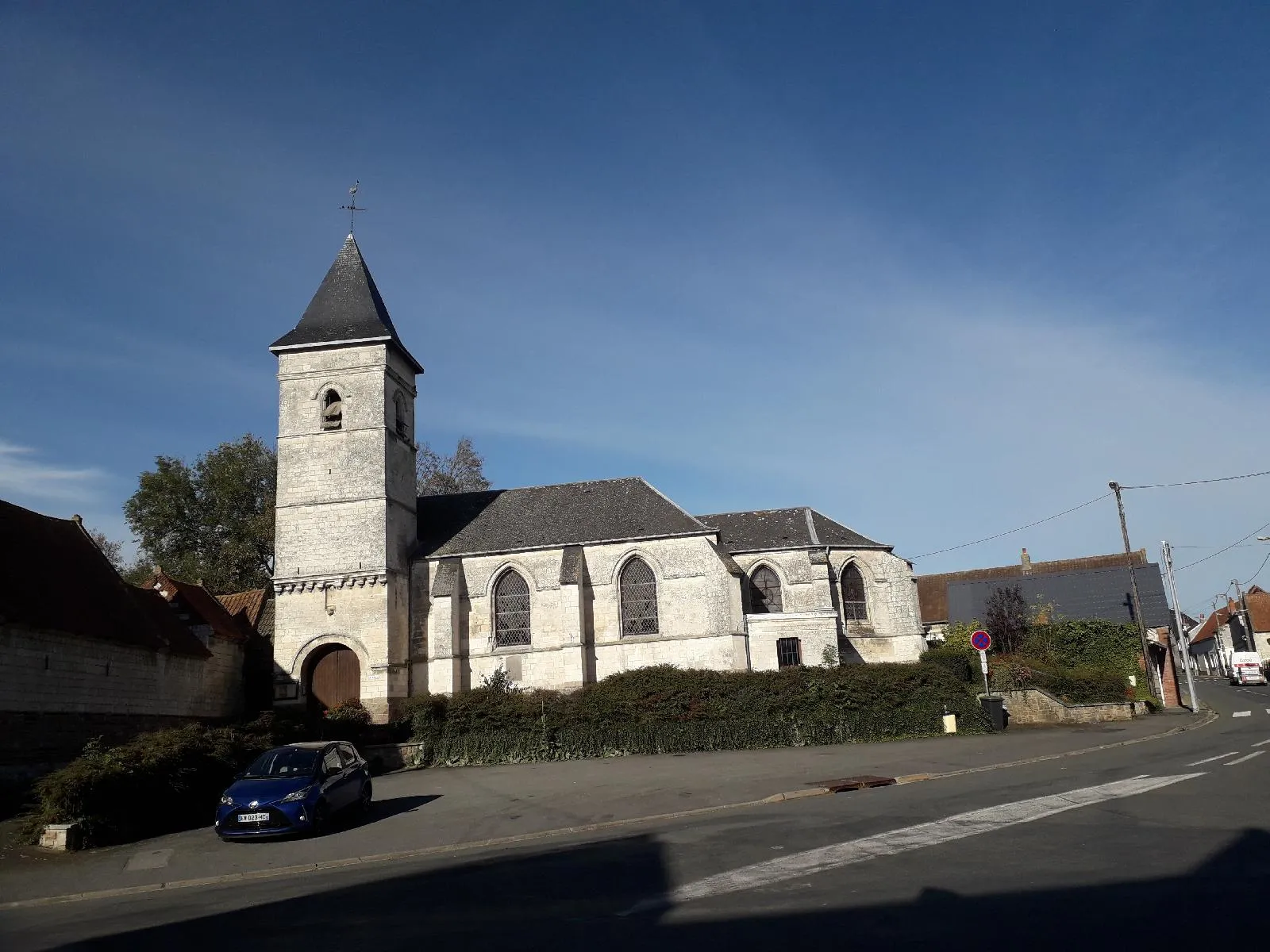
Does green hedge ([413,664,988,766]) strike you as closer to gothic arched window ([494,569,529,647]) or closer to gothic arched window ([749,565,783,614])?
gothic arched window ([494,569,529,647])

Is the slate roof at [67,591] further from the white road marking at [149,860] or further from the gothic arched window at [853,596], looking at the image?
the gothic arched window at [853,596]

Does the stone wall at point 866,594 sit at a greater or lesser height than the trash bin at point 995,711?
greater

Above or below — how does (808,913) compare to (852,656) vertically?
below

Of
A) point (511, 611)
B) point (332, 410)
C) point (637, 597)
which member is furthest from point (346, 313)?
point (637, 597)

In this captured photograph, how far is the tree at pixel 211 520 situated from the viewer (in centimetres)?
4128

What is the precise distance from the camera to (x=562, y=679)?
97.9 ft

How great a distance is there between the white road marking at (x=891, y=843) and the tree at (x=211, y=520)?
36.5 m

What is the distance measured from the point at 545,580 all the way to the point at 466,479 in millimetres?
19292

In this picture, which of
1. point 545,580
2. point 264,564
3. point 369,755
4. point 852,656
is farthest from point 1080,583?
point 264,564

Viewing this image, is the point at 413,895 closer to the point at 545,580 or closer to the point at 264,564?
A: the point at 545,580

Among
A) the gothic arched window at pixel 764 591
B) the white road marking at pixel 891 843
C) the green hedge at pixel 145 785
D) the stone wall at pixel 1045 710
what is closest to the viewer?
the white road marking at pixel 891 843

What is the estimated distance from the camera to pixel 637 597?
31.1 m

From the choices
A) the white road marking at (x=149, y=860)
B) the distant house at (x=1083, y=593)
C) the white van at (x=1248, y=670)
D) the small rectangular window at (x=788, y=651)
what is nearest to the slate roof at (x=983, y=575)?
the distant house at (x=1083, y=593)

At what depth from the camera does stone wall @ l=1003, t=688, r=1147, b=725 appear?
25.3m
